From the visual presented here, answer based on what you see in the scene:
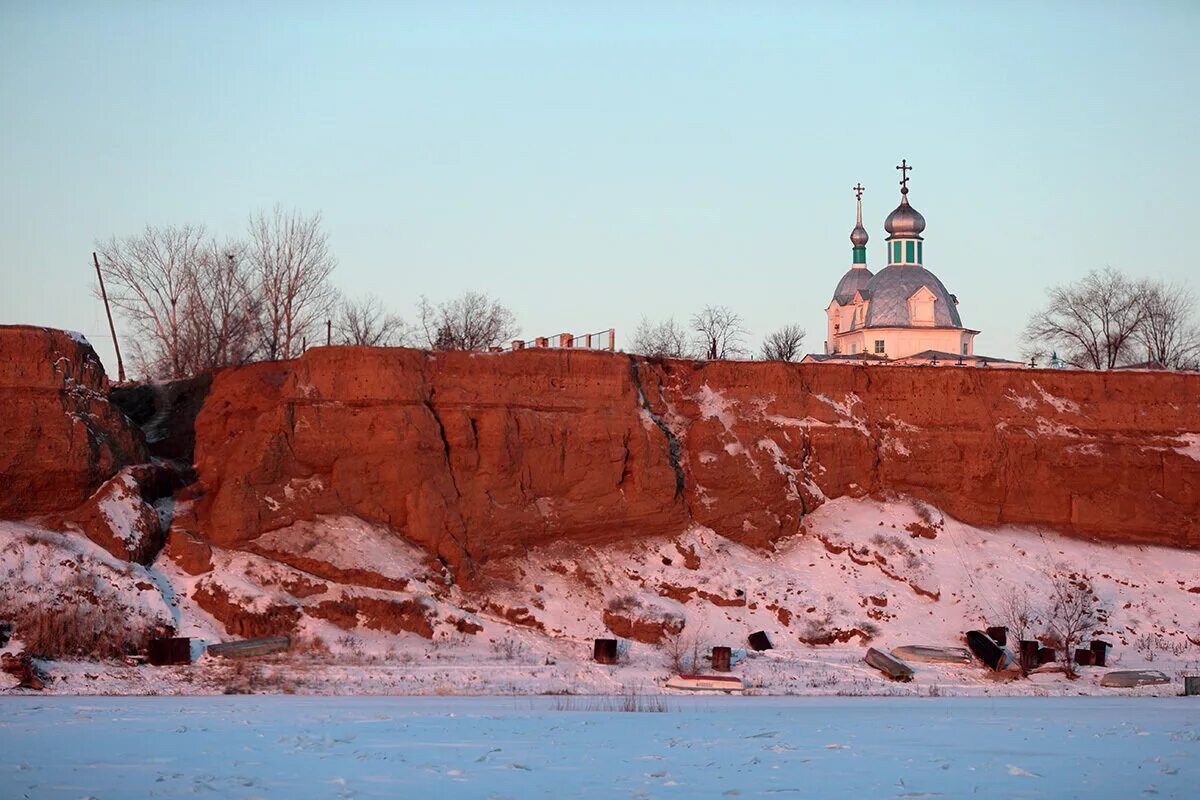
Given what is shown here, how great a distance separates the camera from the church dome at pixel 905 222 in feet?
263

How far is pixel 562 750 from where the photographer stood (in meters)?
21.4

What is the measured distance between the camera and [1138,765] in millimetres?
20797

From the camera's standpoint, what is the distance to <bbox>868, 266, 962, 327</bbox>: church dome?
79500mm

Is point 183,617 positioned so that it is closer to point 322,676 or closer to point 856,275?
point 322,676

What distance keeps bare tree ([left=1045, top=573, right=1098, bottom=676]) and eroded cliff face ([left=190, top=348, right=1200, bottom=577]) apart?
3.07 m

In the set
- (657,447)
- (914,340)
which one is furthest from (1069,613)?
(914,340)

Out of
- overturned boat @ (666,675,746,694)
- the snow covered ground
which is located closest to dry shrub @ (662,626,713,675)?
the snow covered ground

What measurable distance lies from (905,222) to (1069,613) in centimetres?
4472

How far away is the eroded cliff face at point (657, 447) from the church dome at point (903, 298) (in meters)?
33.8

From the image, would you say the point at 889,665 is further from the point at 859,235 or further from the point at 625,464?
the point at 859,235

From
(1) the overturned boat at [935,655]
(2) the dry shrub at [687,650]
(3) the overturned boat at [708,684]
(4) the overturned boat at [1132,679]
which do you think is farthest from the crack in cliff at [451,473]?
(4) the overturned boat at [1132,679]

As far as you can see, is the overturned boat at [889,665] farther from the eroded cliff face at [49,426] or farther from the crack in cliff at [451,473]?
the eroded cliff face at [49,426]

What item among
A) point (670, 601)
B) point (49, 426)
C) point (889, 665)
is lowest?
point (889, 665)

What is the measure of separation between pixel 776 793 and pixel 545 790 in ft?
9.00
